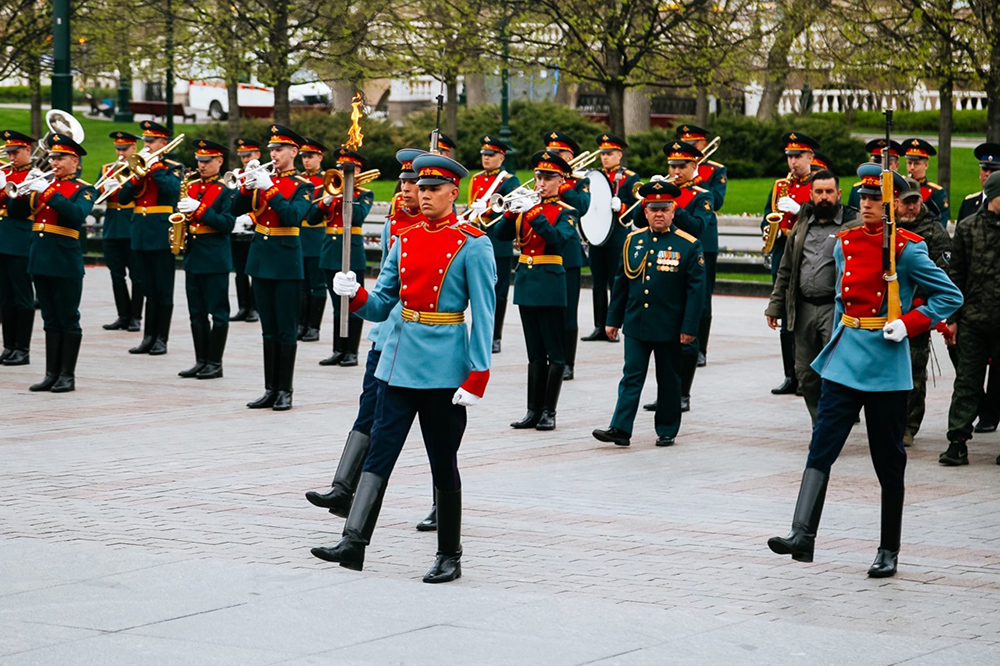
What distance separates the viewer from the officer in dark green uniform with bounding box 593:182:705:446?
1184cm

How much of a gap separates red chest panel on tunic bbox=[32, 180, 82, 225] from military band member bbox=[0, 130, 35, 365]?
39.6 inches

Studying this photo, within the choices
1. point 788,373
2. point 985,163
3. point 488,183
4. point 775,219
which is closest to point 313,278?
point 488,183

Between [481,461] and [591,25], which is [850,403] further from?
[591,25]

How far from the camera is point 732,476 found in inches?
422

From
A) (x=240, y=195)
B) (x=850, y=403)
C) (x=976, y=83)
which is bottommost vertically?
(x=850, y=403)

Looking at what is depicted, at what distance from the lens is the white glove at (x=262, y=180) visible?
44.3 ft

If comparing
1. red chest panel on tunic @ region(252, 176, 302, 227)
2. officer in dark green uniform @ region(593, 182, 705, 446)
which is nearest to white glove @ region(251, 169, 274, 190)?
red chest panel on tunic @ region(252, 176, 302, 227)

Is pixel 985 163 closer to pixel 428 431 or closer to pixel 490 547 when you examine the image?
pixel 490 547

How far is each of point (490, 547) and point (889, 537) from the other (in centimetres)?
203

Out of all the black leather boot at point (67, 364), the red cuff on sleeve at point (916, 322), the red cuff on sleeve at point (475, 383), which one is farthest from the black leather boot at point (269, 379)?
the red cuff on sleeve at point (916, 322)

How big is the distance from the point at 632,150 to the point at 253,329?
19136mm

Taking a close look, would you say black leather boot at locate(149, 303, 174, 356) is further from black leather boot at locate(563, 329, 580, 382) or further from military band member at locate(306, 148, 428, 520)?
military band member at locate(306, 148, 428, 520)

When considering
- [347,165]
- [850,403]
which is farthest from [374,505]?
[850,403]

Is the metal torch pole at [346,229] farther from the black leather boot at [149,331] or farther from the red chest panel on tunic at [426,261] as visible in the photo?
the black leather boot at [149,331]
